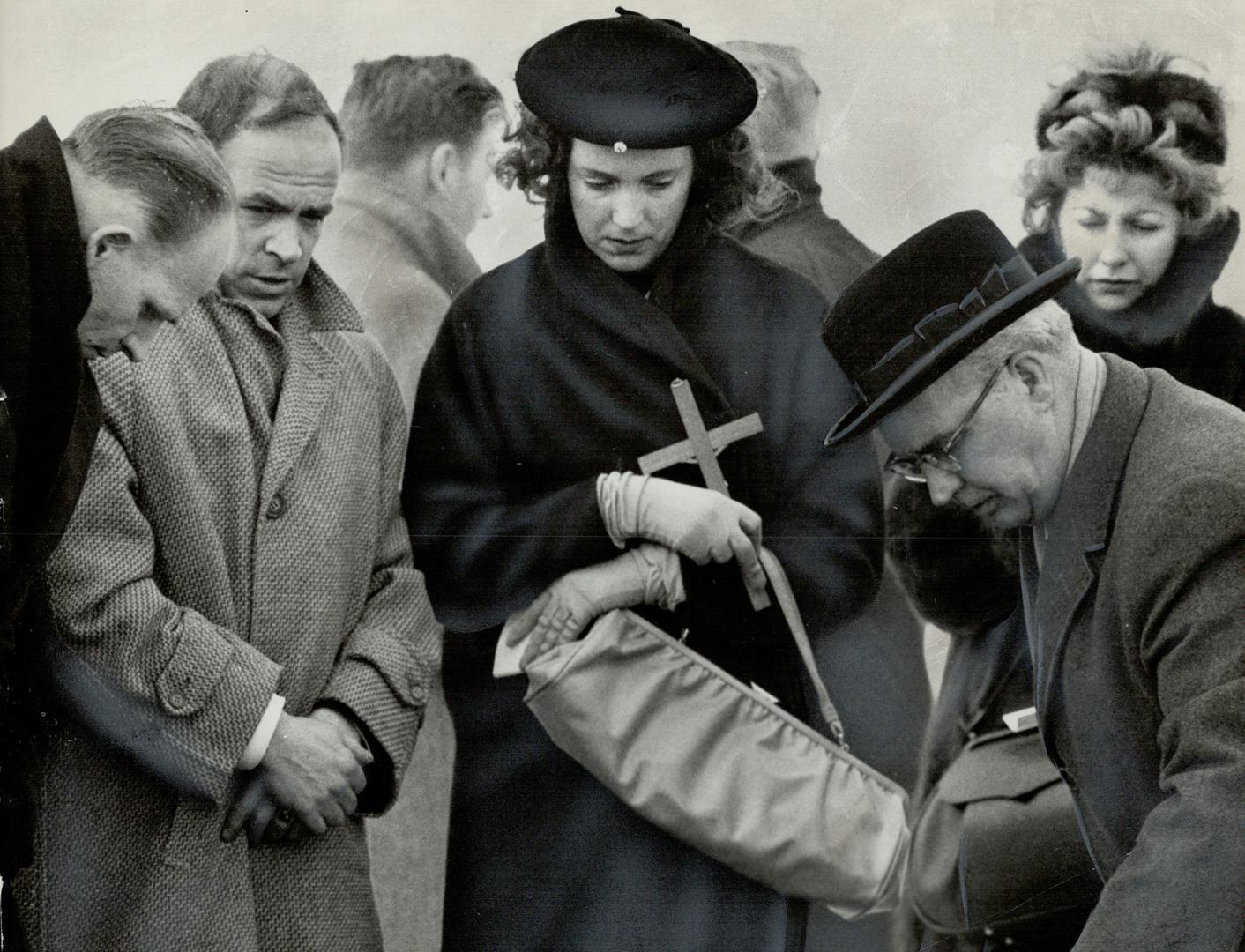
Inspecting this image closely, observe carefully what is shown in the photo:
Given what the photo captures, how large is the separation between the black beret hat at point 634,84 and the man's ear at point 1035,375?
979 millimetres

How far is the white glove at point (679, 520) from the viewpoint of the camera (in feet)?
14.6

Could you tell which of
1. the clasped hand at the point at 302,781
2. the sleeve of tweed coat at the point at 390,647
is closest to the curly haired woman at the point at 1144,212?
the sleeve of tweed coat at the point at 390,647

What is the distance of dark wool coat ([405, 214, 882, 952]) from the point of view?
4.45 meters

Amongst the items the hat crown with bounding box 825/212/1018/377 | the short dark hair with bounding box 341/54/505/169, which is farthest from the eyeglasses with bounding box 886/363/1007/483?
the short dark hair with bounding box 341/54/505/169

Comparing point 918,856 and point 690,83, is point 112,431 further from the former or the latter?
point 918,856

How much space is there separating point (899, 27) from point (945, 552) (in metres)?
1.38

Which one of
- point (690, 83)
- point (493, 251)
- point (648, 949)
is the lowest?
point (648, 949)

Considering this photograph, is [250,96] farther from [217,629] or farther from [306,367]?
[217,629]

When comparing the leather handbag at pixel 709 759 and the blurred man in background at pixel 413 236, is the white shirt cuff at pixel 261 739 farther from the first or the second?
the leather handbag at pixel 709 759

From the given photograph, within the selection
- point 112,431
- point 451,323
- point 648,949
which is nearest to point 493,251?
point 451,323

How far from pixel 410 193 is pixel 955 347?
144 cm

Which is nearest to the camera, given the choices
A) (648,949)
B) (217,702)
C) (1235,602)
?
(1235,602)

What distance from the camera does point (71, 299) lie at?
13.1ft

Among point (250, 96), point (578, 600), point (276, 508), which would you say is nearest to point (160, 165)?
point (250, 96)
